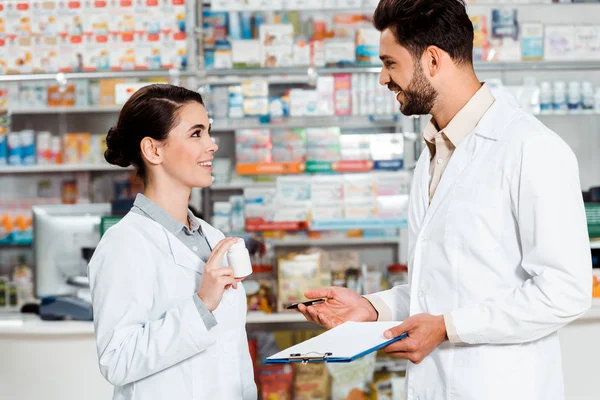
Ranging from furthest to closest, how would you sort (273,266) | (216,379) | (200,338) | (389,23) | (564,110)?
1. (564,110)
2. (273,266)
3. (389,23)
4. (216,379)
5. (200,338)

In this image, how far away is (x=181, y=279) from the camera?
5.66 ft

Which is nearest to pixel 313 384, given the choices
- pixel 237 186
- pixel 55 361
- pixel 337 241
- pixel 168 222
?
pixel 337 241

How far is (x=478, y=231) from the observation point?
5.40 feet

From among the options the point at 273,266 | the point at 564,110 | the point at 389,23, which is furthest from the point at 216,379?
the point at 564,110

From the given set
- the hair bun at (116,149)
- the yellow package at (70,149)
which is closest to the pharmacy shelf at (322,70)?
the yellow package at (70,149)

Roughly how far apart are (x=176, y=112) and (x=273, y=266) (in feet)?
7.14

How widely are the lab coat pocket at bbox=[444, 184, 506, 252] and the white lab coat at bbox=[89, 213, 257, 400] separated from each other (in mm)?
560

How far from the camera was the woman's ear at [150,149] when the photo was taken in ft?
6.12

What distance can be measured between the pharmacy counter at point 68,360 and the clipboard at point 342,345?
6.95ft

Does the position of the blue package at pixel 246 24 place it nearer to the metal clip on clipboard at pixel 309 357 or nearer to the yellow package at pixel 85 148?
the yellow package at pixel 85 148

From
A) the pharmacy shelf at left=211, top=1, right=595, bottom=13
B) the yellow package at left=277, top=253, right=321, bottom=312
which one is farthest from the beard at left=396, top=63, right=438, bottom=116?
the pharmacy shelf at left=211, top=1, right=595, bottom=13

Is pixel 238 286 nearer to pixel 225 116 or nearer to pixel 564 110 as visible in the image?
pixel 225 116

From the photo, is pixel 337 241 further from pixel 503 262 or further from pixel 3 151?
pixel 503 262

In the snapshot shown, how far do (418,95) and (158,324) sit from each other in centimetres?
83
